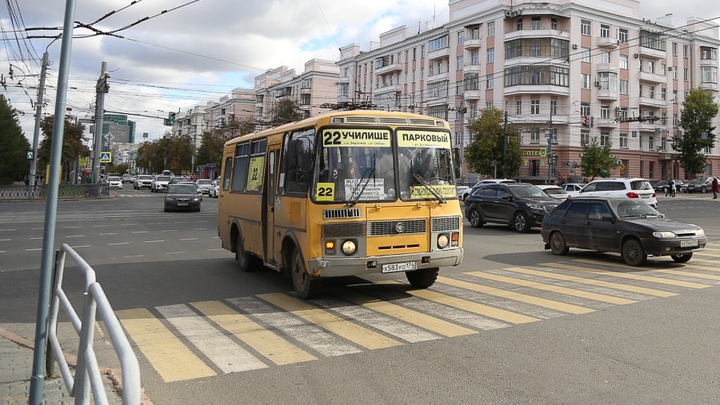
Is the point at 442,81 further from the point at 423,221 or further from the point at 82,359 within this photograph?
the point at 82,359

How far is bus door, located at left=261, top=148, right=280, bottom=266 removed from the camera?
410 inches

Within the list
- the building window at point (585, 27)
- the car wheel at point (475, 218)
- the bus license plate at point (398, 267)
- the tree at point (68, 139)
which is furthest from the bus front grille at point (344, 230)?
the building window at point (585, 27)

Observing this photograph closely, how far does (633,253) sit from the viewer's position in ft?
42.2

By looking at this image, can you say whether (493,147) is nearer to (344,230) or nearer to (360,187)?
(360,187)

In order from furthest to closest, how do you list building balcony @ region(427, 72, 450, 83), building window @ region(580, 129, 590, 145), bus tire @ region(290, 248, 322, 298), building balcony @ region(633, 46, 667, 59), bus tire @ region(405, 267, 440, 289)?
building balcony @ region(427, 72, 450, 83) < building balcony @ region(633, 46, 667, 59) < building window @ region(580, 129, 590, 145) < bus tire @ region(405, 267, 440, 289) < bus tire @ region(290, 248, 322, 298)

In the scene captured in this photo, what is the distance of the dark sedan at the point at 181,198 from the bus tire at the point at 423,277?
968 inches

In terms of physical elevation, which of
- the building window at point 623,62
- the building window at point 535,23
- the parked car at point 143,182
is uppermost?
the building window at point 535,23

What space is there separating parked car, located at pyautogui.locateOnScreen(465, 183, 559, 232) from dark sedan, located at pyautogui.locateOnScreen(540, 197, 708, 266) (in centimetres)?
538

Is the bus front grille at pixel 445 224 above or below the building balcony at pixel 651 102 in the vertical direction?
below

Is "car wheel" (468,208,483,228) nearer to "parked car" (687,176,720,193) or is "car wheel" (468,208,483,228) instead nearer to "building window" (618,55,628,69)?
"parked car" (687,176,720,193)

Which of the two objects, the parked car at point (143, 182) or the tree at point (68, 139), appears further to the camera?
the parked car at point (143, 182)

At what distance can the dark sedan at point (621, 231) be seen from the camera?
40.8 ft

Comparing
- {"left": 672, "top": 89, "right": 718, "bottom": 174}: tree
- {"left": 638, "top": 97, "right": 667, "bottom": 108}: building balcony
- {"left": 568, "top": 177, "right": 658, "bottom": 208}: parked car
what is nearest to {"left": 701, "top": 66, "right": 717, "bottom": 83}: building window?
{"left": 672, "top": 89, "right": 718, "bottom": 174}: tree

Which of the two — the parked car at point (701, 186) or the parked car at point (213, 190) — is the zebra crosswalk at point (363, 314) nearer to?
the parked car at point (213, 190)
